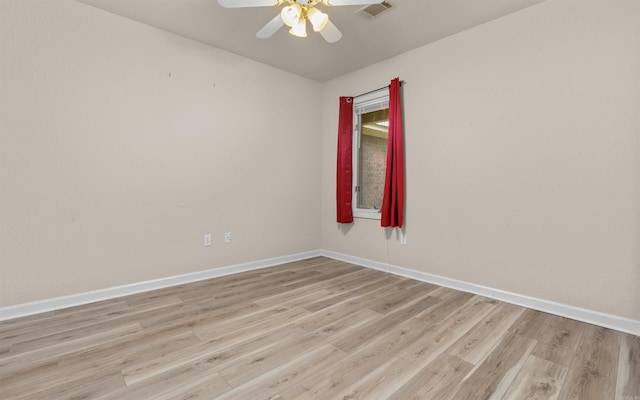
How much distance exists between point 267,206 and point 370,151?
62.7 inches

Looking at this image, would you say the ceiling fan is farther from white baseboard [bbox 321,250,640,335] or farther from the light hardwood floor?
white baseboard [bbox 321,250,640,335]

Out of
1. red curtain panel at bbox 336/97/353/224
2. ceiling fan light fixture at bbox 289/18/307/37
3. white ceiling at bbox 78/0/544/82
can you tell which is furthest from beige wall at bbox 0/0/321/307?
ceiling fan light fixture at bbox 289/18/307/37

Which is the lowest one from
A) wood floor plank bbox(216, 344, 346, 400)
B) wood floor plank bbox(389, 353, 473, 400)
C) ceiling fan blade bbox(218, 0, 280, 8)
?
wood floor plank bbox(389, 353, 473, 400)

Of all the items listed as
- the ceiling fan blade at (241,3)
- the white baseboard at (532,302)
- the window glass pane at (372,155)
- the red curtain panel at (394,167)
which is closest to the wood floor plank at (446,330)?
the white baseboard at (532,302)

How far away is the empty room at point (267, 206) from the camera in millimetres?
1768

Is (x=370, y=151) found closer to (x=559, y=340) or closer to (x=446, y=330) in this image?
(x=446, y=330)

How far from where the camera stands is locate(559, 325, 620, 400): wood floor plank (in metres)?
1.52

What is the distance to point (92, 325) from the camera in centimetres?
223

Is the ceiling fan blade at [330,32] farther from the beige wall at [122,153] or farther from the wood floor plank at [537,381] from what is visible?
the wood floor plank at [537,381]

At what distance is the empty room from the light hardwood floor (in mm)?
16

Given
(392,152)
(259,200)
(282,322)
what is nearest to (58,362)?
(282,322)

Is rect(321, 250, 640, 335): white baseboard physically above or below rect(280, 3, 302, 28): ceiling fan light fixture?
below

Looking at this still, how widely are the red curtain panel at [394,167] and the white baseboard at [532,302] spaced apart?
0.59 m

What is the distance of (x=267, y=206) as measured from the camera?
394cm
